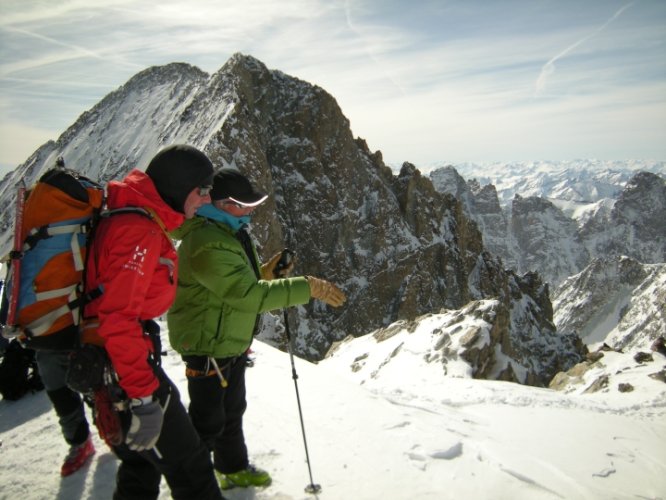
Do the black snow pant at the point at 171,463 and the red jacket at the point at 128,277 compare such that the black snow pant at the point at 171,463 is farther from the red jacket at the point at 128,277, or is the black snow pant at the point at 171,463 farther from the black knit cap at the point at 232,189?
the black knit cap at the point at 232,189

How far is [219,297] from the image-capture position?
361 cm

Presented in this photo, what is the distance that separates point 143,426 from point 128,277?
989 mm

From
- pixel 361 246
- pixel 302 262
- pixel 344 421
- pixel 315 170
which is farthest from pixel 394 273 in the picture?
pixel 344 421

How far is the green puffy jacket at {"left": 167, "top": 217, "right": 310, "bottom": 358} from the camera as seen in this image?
138 inches

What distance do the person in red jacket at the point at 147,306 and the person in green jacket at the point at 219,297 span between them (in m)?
0.45

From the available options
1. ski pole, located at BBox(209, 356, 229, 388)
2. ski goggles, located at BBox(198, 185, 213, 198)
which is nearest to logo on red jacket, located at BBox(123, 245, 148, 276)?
ski goggles, located at BBox(198, 185, 213, 198)

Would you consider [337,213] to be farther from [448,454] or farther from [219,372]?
[219,372]

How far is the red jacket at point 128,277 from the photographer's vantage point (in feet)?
8.72

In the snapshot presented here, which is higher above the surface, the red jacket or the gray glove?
the red jacket

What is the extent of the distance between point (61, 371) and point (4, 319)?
1.51 m

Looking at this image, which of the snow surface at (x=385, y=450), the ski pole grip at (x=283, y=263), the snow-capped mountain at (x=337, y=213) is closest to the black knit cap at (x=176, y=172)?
the ski pole grip at (x=283, y=263)

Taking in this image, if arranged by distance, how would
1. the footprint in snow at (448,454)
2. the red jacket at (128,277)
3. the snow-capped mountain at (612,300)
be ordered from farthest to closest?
1. the snow-capped mountain at (612,300)
2. the footprint in snow at (448,454)
3. the red jacket at (128,277)

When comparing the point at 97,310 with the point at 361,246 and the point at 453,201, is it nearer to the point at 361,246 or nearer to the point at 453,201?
the point at 361,246

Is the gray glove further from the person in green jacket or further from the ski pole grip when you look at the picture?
the ski pole grip
